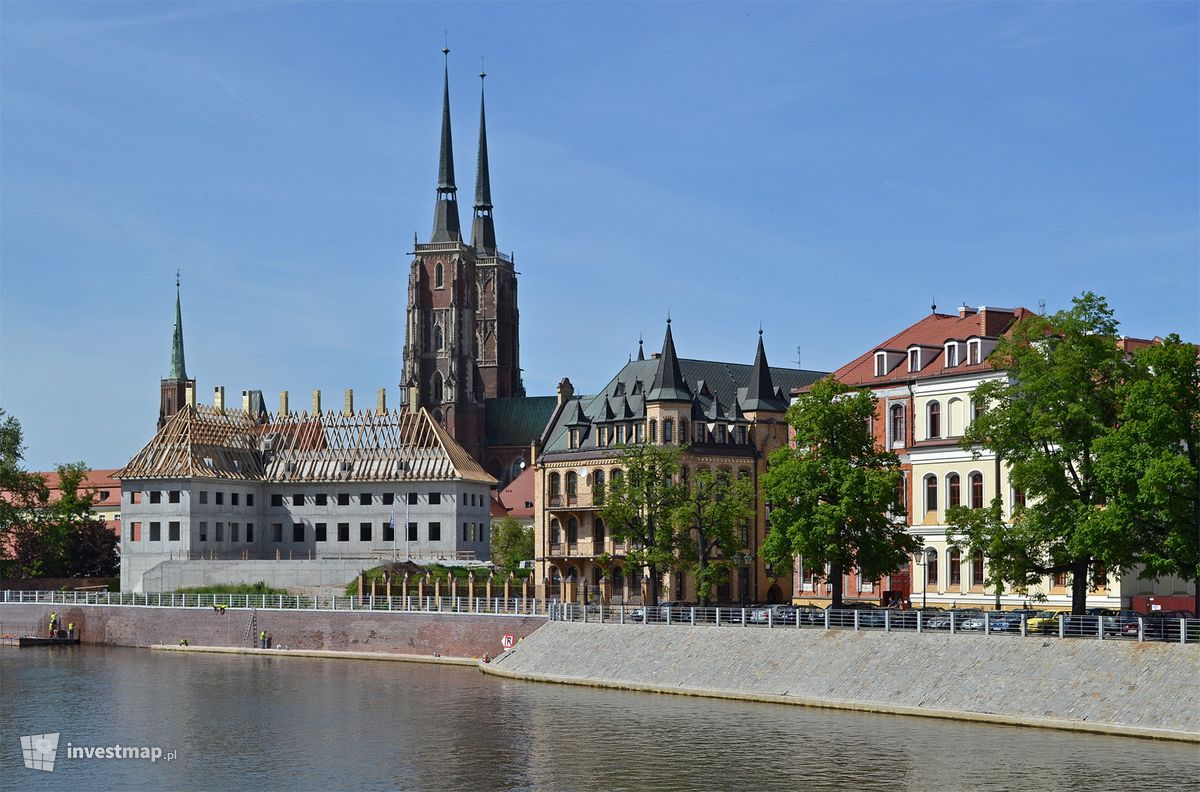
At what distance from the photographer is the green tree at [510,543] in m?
136

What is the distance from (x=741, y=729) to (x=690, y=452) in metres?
46.9

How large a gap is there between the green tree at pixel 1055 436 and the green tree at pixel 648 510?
23.2 metres

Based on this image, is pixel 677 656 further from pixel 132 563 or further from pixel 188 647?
pixel 132 563

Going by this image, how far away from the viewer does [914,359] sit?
8394 centimetres

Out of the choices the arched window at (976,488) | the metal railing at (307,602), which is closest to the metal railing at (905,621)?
the metal railing at (307,602)

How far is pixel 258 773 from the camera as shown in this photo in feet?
158

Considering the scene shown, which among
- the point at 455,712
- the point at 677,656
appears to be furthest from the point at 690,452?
the point at 455,712

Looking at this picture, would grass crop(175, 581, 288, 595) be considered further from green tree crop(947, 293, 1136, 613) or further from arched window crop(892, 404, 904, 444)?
green tree crop(947, 293, 1136, 613)

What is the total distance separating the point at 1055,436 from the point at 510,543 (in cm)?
8307

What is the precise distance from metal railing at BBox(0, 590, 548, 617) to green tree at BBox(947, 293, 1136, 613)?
27.6m

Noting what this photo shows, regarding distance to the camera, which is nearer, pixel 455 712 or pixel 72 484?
pixel 455 712

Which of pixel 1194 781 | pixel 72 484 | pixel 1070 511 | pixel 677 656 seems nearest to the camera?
pixel 1194 781

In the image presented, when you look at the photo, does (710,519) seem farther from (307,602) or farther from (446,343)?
(446,343)

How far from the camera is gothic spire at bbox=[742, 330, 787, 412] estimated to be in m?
106
